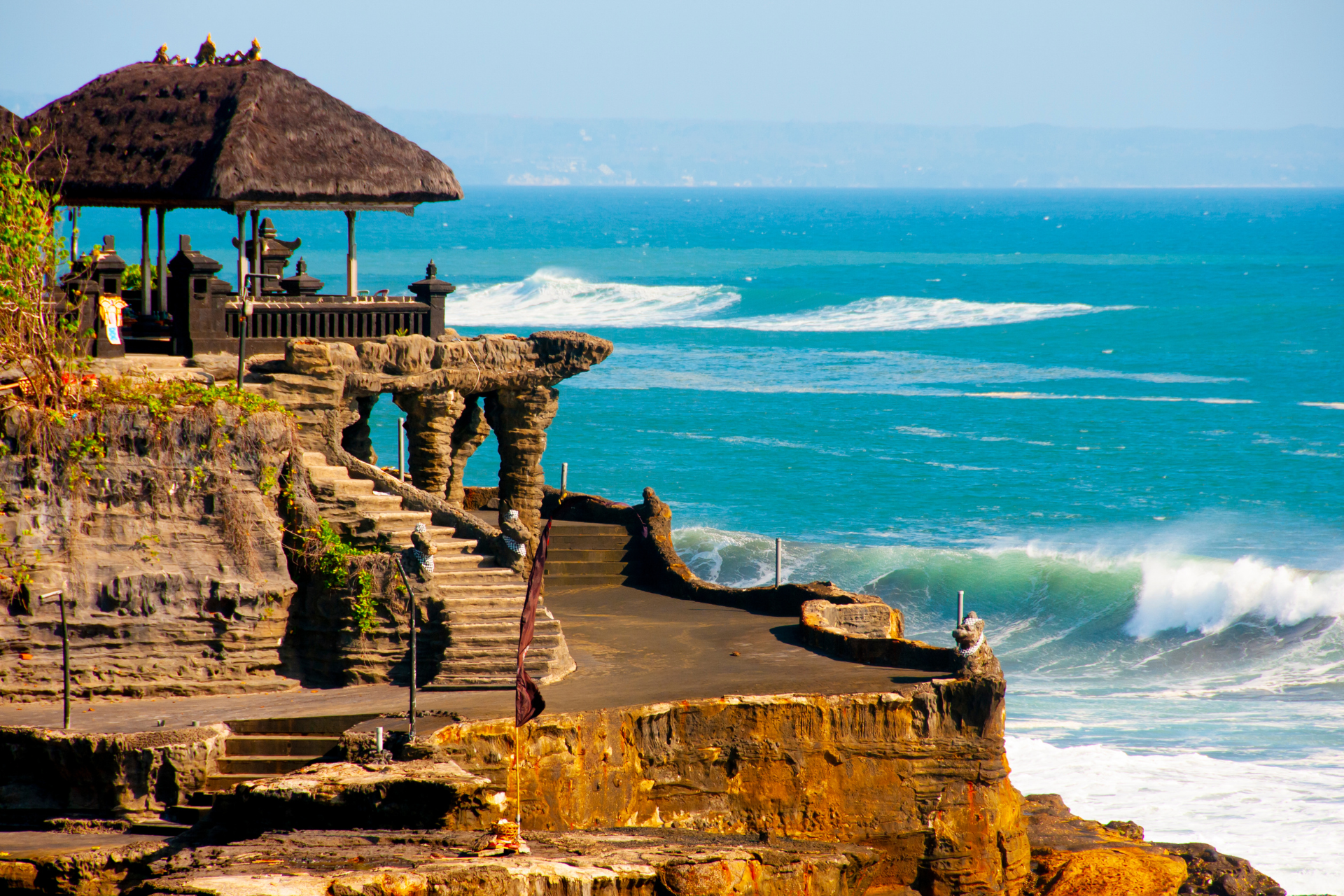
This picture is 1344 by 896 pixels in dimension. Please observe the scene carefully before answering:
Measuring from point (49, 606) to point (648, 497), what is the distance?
12900 mm

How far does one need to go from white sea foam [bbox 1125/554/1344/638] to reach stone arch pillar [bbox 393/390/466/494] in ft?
77.6

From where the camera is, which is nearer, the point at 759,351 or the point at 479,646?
the point at 479,646

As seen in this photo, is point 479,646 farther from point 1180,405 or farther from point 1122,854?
point 1180,405

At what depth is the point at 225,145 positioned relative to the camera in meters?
24.9

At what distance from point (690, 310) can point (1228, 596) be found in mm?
67343

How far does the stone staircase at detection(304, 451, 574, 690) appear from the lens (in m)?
22.9

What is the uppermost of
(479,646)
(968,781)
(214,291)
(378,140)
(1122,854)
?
(378,140)

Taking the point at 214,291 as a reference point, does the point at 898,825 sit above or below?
below

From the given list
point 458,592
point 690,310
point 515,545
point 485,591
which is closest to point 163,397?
point 458,592

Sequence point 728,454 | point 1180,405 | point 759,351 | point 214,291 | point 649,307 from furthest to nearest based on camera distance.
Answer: point 649,307 < point 759,351 < point 1180,405 < point 728,454 < point 214,291

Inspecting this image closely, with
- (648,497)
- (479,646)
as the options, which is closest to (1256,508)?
(648,497)

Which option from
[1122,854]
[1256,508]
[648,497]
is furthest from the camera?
[1256,508]

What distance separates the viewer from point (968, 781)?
23562 mm

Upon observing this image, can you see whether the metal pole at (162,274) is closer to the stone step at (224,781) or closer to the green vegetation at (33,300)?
the green vegetation at (33,300)
